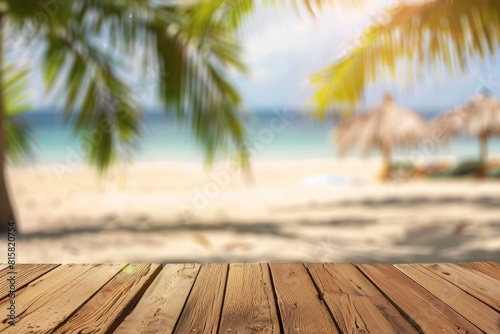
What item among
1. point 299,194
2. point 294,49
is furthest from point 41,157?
point 294,49

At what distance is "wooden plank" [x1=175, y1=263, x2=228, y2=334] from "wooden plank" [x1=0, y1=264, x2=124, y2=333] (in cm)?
28

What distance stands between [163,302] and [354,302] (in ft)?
1.62

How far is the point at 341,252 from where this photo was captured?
3.97m

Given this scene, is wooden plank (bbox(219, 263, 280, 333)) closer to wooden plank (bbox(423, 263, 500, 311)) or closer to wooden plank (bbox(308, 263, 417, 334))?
wooden plank (bbox(308, 263, 417, 334))

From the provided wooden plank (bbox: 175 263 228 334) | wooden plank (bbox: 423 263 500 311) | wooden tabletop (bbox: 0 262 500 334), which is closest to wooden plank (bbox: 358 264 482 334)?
wooden tabletop (bbox: 0 262 500 334)

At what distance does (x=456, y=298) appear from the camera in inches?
65.6

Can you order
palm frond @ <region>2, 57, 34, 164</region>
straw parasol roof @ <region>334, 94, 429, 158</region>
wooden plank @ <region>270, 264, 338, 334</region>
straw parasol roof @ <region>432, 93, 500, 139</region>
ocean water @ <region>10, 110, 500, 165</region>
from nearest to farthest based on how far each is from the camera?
wooden plank @ <region>270, 264, 338, 334</region>, palm frond @ <region>2, 57, 34, 164</region>, straw parasol roof @ <region>334, 94, 429, 158</region>, straw parasol roof @ <region>432, 93, 500, 139</region>, ocean water @ <region>10, 110, 500, 165</region>

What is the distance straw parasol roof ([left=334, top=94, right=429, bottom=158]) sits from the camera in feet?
24.9

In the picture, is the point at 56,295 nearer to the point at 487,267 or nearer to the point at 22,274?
the point at 22,274

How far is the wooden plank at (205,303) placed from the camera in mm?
1395

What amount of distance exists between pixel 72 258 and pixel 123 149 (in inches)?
31.3

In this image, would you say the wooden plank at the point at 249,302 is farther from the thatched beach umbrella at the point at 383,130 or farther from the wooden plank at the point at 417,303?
the thatched beach umbrella at the point at 383,130

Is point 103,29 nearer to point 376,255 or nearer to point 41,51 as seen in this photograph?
point 41,51

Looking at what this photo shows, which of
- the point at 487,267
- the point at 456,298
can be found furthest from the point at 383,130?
the point at 456,298
